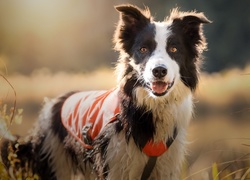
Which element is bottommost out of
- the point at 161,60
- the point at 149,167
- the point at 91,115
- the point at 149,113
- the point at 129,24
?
the point at 149,167

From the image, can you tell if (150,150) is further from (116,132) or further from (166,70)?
(166,70)

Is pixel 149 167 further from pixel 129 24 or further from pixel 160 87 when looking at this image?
pixel 129 24

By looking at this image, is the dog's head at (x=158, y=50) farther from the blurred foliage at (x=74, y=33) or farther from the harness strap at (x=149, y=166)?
the blurred foliage at (x=74, y=33)

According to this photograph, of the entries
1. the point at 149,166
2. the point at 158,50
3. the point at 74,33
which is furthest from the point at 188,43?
the point at 74,33

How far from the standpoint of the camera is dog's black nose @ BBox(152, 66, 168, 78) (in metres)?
2.07

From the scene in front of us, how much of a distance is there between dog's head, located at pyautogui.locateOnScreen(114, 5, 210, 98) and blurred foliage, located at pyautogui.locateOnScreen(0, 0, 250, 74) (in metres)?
0.48

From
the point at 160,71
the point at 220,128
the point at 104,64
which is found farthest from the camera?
the point at 104,64

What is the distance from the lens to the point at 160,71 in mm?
2068

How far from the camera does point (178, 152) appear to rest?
2.33m

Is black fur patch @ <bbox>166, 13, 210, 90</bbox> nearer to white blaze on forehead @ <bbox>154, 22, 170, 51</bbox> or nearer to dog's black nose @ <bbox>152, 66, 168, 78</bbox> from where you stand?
white blaze on forehead @ <bbox>154, 22, 170, 51</bbox>

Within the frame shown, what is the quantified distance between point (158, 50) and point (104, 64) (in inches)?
32.3

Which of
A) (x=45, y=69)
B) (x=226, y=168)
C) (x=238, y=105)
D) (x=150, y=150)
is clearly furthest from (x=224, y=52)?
(x=45, y=69)

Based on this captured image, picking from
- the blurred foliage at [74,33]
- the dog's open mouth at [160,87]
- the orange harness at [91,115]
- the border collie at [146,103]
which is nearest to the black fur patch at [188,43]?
the border collie at [146,103]

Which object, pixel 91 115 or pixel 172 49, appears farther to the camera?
pixel 91 115
